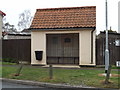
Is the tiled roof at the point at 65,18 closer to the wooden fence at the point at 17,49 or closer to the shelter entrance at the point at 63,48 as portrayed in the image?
the shelter entrance at the point at 63,48

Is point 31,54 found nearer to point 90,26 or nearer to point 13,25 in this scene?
point 90,26

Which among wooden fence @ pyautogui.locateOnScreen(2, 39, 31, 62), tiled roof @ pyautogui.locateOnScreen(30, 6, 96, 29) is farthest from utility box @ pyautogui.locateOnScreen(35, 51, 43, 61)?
tiled roof @ pyautogui.locateOnScreen(30, 6, 96, 29)

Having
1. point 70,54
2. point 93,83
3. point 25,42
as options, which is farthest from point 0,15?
point 93,83

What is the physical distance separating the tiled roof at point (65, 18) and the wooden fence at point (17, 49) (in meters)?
1.89

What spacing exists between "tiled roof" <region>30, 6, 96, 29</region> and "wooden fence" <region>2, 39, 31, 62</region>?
1886 mm

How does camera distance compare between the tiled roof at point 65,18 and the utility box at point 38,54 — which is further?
the utility box at point 38,54

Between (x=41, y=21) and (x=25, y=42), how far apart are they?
7.22 ft

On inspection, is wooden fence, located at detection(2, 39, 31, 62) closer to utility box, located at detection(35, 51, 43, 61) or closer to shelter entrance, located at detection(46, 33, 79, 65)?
utility box, located at detection(35, 51, 43, 61)

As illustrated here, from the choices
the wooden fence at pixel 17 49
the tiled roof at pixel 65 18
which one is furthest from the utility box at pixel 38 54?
the tiled roof at pixel 65 18

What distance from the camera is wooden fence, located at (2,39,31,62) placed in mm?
16734

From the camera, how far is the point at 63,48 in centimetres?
1725

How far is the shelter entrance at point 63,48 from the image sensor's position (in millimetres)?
17078

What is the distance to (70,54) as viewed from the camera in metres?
17.1

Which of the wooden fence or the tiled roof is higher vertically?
the tiled roof
